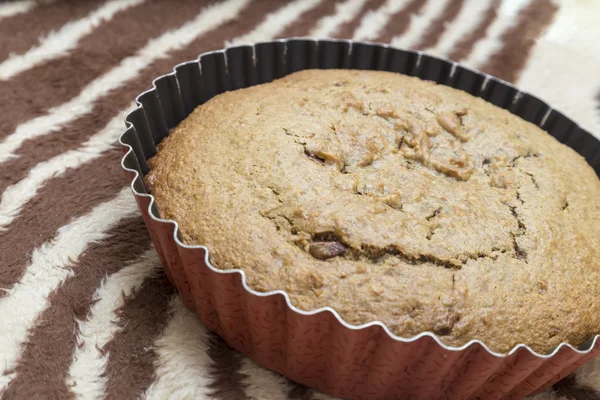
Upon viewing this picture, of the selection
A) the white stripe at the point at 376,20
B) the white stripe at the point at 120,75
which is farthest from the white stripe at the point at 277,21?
the white stripe at the point at 376,20

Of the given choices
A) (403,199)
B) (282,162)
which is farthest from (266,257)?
(403,199)

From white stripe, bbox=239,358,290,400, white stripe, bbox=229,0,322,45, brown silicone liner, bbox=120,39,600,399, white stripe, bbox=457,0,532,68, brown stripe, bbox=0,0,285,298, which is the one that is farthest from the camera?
white stripe, bbox=457,0,532,68

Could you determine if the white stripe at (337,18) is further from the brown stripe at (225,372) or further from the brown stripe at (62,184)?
the brown stripe at (225,372)

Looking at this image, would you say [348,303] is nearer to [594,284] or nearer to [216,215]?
[216,215]

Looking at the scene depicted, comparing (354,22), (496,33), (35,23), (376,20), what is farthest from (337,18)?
(35,23)

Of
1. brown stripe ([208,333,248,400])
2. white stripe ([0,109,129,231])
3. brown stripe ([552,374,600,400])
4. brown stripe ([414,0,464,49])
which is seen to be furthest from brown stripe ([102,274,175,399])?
brown stripe ([414,0,464,49])

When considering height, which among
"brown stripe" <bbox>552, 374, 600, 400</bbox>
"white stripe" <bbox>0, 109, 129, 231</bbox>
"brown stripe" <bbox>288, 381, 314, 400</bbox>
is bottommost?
"brown stripe" <bbox>288, 381, 314, 400</bbox>

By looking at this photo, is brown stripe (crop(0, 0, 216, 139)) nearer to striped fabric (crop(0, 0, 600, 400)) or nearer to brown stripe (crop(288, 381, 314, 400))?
striped fabric (crop(0, 0, 600, 400))

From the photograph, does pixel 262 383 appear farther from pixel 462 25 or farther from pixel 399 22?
pixel 462 25
